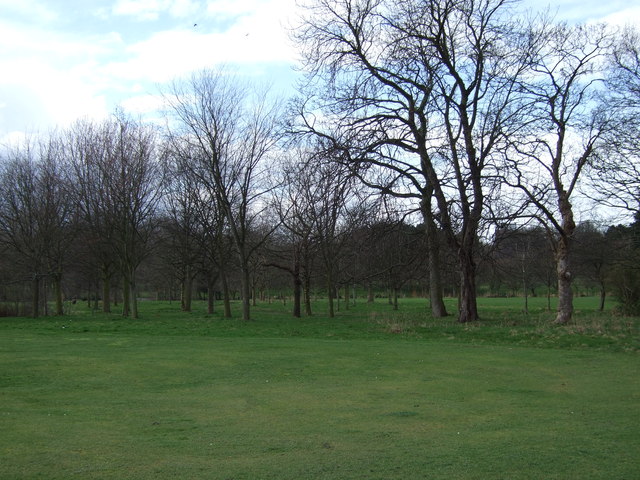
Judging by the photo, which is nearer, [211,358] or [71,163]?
[211,358]

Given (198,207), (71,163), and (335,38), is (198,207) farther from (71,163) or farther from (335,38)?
(335,38)

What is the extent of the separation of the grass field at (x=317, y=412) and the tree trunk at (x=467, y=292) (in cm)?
921

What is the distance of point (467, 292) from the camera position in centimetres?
2639

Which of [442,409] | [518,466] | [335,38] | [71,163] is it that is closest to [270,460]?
[518,466]

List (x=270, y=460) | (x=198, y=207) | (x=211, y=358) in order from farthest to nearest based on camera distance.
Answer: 1. (x=198, y=207)
2. (x=211, y=358)
3. (x=270, y=460)

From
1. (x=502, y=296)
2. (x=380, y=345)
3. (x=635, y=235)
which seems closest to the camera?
(x=380, y=345)

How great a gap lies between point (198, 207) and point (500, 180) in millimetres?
24084

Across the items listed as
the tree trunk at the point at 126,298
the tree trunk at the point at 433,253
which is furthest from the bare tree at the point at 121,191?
the tree trunk at the point at 433,253

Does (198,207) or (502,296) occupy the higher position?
(198,207)

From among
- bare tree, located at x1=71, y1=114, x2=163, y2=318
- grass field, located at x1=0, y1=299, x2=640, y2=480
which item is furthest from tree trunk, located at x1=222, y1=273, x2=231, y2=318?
grass field, located at x1=0, y1=299, x2=640, y2=480

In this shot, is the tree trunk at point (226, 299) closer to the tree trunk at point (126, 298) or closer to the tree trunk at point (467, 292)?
the tree trunk at point (126, 298)

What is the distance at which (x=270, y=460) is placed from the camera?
5.93 meters

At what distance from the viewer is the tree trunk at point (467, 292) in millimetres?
26100

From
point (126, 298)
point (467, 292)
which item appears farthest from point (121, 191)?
point (467, 292)
